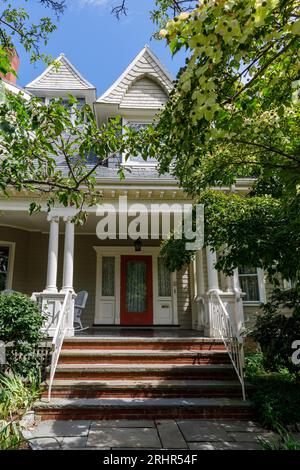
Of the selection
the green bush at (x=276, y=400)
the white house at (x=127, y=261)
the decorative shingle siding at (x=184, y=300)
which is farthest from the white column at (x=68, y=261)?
the green bush at (x=276, y=400)

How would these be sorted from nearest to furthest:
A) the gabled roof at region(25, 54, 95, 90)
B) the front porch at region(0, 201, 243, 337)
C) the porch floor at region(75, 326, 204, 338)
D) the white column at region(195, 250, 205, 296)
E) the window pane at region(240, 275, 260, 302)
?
the porch floor at region(75, 326, 204, 338) < the white column at region(195, 250, 205, 296) < the window pane at region(240, 275, 260, 302) < the front porch at region(0, 201, 243, 337) < the gabled roof at region(25, 54, 95, 90)

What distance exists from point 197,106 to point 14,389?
13.9 feet

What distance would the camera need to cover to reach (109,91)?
9.52 meters

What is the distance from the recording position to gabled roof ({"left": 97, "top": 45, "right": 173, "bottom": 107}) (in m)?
9.76

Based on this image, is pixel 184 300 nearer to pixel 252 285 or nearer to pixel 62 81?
pixel 252 285

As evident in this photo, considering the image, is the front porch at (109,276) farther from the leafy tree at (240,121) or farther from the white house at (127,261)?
the leafy tree at (240,121)

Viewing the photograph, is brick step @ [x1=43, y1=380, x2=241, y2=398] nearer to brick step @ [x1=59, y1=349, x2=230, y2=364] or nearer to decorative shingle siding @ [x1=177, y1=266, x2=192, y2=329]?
brick step @ [x1=59, y1=349, x2=230, y2=364]

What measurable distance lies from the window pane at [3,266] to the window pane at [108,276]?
264 centimetres

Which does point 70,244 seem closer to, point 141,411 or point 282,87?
point 141,411

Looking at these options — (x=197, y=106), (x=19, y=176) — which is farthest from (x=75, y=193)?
(x=197, y=106)

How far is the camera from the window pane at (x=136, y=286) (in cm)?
907

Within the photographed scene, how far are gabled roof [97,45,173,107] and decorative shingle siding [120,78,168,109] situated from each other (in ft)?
0.28

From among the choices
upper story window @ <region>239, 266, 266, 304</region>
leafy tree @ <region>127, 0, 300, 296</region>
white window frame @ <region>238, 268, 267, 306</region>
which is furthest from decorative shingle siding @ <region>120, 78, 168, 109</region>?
leafy tree @ <region>127, 0, 300, 296</region>

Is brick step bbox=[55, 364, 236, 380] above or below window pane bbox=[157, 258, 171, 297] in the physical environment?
below
